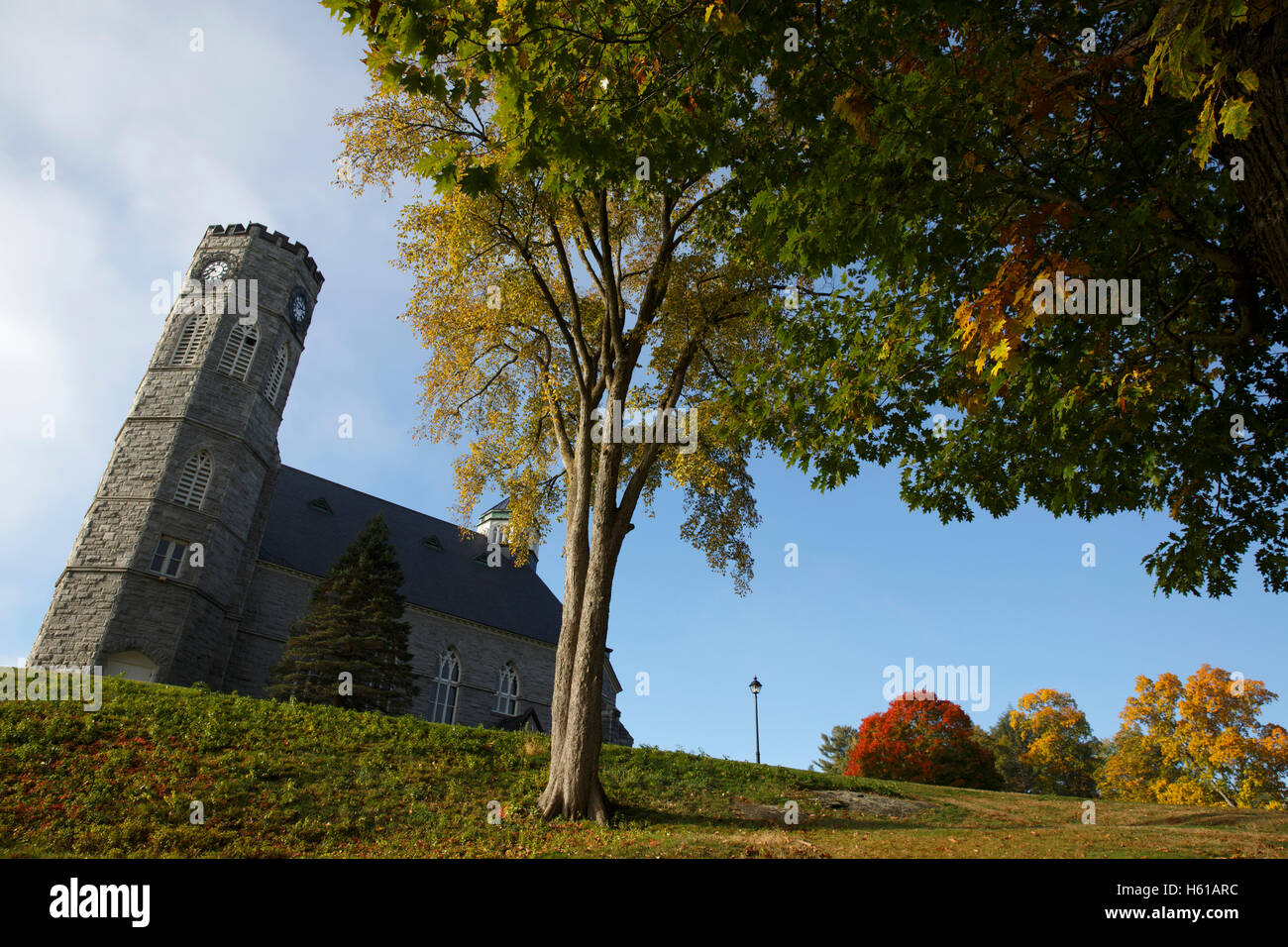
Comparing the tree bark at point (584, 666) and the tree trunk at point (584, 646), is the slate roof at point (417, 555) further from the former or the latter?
the tree bark at point (584, 666)

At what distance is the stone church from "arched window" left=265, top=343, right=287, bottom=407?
0.08 m

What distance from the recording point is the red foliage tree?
1389 inches

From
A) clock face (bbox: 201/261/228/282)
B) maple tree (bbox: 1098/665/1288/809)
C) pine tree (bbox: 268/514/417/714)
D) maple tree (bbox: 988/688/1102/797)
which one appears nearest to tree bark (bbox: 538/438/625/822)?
pine tree (bbox: 268/514/417/714)

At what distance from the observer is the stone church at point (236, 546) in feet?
81.0

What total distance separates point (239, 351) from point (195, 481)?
588cm

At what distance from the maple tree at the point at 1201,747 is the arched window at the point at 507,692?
103 feet

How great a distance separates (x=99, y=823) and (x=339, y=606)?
16.9 m

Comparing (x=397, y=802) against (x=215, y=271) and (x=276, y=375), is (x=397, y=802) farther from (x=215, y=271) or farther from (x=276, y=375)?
(x=215, y=271)

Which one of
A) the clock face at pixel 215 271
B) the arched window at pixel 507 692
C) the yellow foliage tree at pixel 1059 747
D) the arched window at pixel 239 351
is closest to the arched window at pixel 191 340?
the arched window at pixel 239 351

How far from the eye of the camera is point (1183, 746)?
3638cm

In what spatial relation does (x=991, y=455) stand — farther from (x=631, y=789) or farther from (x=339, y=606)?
(x=339, y=606)

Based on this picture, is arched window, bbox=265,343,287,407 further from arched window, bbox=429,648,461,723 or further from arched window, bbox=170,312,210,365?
arched window, bbox=429,648,461,723

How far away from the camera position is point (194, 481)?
27.2m
